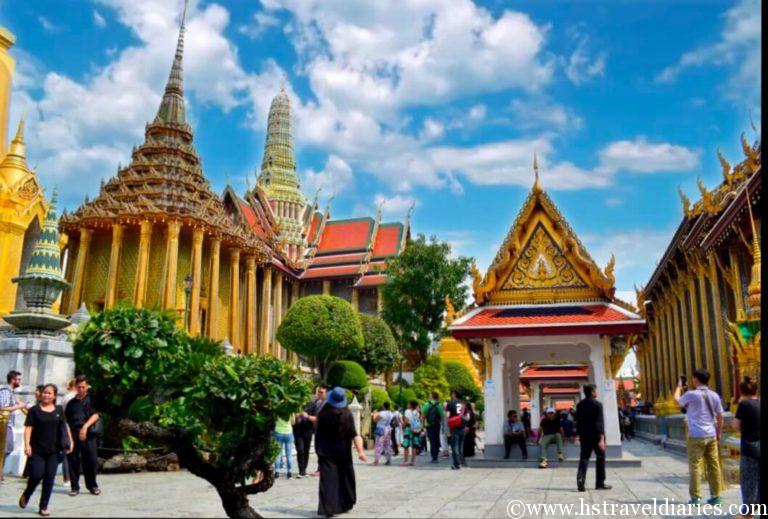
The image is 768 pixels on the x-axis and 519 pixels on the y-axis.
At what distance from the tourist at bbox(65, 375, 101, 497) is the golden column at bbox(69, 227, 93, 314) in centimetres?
2704

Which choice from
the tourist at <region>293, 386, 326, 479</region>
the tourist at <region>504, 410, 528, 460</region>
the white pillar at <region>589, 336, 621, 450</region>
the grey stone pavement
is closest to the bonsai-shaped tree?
the grey stone pavement

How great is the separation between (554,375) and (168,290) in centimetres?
1897

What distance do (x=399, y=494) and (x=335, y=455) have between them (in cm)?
245

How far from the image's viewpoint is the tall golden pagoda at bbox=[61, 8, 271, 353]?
106 ft

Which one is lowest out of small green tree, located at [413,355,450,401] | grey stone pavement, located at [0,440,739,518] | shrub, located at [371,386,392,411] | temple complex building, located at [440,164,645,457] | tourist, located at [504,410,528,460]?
grey stone pavement, located at [0,440,739,518]

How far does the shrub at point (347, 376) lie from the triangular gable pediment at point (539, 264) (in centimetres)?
1409

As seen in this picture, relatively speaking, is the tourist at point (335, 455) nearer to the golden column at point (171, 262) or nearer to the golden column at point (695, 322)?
the golden column at point (695, 322)

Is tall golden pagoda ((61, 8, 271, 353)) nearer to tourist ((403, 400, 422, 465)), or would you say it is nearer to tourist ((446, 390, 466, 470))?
tourist ((403, 400, 422, 465))

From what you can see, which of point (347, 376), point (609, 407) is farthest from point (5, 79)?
point (609, 407)

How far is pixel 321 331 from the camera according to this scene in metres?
28.6

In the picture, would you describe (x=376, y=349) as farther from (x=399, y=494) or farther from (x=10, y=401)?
(x=10, y=401)

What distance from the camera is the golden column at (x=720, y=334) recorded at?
1690cm

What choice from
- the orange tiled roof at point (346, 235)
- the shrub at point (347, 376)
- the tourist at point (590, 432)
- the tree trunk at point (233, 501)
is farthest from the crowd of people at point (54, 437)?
the orange tiled roof at point (346, 235)

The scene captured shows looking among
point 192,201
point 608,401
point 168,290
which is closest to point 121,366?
point 608,401
